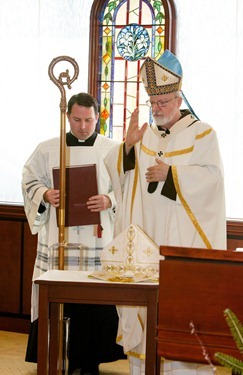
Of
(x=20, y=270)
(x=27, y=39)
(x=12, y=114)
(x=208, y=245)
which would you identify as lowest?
(x=20, y=270)

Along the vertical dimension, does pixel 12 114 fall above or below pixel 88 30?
below

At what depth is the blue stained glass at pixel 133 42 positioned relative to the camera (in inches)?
281

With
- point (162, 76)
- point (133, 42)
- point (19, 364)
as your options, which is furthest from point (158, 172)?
point (133, 42)

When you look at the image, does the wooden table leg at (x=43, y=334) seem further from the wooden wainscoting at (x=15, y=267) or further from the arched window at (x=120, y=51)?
the arched window at (x=120, y=51)

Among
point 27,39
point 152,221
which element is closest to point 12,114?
point 27,39

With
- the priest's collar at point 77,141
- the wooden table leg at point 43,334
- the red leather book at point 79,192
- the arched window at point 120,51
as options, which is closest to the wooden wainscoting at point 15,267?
the arched window at point 120,51

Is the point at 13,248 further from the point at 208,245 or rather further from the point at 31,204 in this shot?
the point at 208,245

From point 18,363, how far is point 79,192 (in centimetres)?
148

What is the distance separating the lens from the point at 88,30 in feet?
23.8

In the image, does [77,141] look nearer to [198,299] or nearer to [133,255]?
[133,255]

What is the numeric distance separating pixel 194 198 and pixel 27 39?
317 centimetres

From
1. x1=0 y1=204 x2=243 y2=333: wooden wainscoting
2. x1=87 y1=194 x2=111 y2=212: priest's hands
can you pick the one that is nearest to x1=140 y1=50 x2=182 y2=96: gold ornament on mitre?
x1=87 y1=194 x2=111 y2=212: priest's hands

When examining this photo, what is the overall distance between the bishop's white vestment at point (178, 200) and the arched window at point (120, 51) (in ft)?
6.85

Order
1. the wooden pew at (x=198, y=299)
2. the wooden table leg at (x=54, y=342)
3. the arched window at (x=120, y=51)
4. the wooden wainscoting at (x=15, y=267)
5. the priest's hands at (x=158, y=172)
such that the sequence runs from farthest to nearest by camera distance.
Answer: the wooden wainscoting at (x=15, y=267) < the arched window at (x=120, y=51) < the priest's hands at (x=158, y=172) < the wooden table leg at (x=54, y=342) < the wooden pew at (x=198, y=299)
